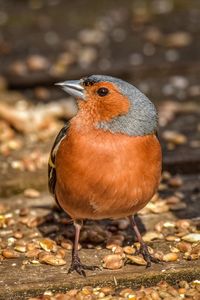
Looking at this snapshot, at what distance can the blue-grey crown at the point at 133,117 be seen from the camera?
4156mm

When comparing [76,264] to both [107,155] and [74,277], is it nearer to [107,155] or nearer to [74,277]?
[74,277]

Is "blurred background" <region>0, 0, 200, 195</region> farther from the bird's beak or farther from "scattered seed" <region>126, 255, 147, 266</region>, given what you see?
"scattered seed" <region>126, 255, 147, 266</region>

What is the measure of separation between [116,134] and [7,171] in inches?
66.3

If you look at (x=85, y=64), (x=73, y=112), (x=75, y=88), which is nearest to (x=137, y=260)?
(x=75, y=88)

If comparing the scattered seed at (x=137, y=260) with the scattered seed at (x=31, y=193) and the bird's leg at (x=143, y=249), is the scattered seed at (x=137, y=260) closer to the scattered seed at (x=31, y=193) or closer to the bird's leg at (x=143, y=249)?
the bird's leg at (x=143, y=249)

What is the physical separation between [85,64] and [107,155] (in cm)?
356

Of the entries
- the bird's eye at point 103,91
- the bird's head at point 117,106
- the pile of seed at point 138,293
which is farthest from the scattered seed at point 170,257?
the bird's eye at point 103,91

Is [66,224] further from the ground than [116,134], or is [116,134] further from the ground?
[116,134]

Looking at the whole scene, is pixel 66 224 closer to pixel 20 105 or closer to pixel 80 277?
pixel 80 277

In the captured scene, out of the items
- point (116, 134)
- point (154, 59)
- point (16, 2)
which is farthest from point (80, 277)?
point (16, 2)

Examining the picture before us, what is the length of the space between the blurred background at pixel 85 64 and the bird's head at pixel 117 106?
129 centimetres

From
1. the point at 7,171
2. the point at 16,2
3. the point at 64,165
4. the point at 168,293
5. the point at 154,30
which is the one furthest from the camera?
the point at 16,2

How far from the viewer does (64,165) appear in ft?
13.7

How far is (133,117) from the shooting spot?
13.7ft
